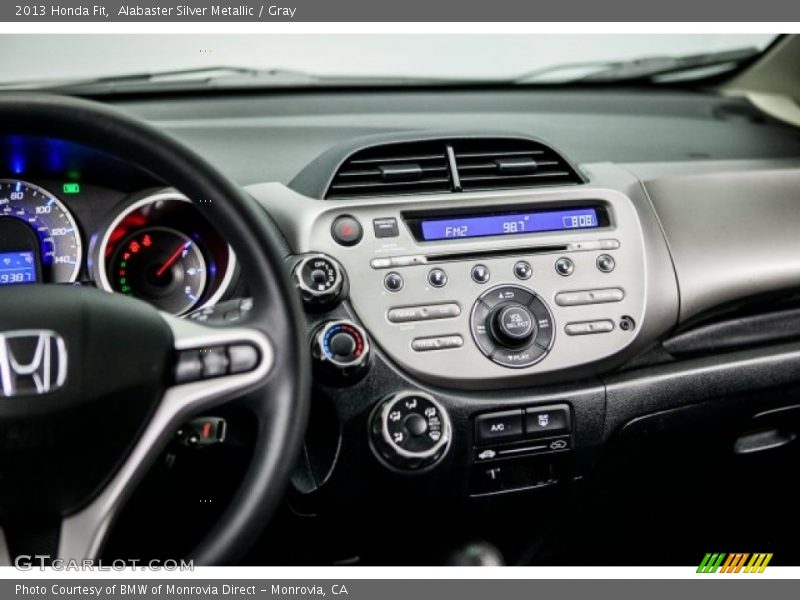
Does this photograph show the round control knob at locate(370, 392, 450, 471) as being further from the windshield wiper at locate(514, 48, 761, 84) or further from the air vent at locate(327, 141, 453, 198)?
the windshield wiper at locate(514, 48, 761, 84)

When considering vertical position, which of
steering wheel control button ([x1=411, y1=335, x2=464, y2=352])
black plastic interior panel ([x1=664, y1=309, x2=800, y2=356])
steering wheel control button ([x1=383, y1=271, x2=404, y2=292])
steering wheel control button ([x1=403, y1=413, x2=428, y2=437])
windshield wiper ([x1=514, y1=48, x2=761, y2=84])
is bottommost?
steering wheel control button ([x1=403, y1=413, x2=428, y2=437])

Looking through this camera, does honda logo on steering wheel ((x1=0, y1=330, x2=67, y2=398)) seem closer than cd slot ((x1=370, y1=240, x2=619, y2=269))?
Yes

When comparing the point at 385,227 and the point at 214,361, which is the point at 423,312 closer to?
the point at 385,227

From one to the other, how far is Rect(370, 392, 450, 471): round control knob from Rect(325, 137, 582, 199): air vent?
40 cm

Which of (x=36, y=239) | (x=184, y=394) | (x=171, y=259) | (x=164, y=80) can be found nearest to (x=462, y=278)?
(x=171, y=259)

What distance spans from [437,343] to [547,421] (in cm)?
26

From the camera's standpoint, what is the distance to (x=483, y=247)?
5.43 feet

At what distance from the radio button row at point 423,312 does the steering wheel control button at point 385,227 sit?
14cm

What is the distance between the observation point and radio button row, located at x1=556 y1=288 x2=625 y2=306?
5.48 ft

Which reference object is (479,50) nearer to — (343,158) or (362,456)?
(343,158)

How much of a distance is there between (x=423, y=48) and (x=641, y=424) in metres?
1.04

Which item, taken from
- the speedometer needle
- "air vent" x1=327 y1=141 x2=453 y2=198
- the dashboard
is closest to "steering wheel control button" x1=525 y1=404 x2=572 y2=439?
the dashboard

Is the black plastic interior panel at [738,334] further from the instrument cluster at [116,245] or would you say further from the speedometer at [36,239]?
the speedometer at [36,239]

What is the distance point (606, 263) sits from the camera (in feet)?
5.64
